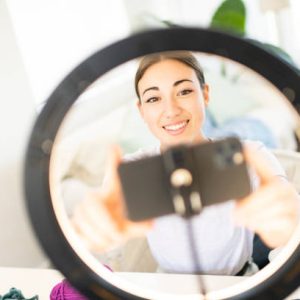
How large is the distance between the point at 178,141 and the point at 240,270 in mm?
230

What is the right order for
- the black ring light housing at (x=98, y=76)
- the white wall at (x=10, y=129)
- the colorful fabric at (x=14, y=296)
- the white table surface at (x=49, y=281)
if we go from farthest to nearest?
the white wall at (x=10, y=129) → the colorful fabric at (x=14, y=296) → the white table surface at (x=49, y=281) → the black ring light housing at (x=98, y=76)

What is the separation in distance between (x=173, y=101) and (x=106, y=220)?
13cm

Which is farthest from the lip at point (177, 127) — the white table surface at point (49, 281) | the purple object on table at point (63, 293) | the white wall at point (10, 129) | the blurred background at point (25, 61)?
the white wall at point (10, 129)

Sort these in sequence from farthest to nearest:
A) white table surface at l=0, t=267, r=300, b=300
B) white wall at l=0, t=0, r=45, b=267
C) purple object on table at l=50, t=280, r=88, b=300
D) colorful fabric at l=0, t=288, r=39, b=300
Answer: white wall at l=0, t=0, r=45, b=267 < colorful fabric at l=0, t=288, r=39, b=300 < purple object on table at l=50, t=280, r=88, b=300 < white table surface at l=0, t=267, r=300, b=300

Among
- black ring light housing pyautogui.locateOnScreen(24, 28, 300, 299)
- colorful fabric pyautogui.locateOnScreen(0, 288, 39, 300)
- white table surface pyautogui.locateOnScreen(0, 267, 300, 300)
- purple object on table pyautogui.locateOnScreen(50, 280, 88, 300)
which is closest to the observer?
black ring light housing pyautogui.locateOnScreen(24, 28, 300, 299)

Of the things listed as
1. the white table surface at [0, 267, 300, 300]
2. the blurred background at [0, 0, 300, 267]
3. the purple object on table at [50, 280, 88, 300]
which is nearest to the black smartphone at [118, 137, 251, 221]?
the white table surface at [0, 267, 300, 300]

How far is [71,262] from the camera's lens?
1.20 feet

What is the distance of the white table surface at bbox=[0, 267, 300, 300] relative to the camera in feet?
1.41

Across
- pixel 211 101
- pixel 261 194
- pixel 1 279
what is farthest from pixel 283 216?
pixel 1 279

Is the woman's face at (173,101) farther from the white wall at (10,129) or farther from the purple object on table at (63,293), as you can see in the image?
the white wall at (10,129)

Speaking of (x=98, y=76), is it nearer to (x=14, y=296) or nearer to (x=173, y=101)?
(x=173, y=101)

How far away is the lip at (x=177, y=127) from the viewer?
0.38 metres

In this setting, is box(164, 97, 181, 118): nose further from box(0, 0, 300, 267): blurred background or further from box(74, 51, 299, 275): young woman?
box(0, 0, 300, 267): blurred background

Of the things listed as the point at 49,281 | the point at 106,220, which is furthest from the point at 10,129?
the point at 106,220
